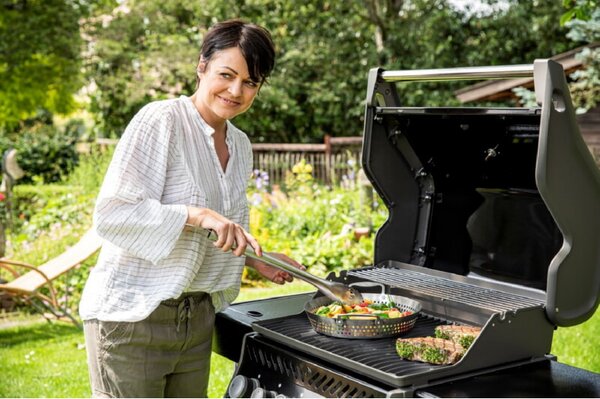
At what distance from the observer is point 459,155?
8.23 feet

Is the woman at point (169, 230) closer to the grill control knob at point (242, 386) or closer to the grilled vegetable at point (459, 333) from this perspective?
the grill control knob at point (242, 386)

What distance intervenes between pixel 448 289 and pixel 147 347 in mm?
892

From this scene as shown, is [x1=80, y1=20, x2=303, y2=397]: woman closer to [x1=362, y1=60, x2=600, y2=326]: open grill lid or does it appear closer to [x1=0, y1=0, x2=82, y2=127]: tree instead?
[x1=362, y1=60, x2=600, y2=326]: open grill lid

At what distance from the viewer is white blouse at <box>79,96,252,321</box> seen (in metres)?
2.05

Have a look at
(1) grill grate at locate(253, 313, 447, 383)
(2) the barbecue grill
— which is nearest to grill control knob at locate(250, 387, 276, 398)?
(2) the barbecue grill

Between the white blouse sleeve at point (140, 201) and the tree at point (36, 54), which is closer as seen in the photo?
the white blouse sleeve at point (140, 201)

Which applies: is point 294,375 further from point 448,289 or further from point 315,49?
point 315,49

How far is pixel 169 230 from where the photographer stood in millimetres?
2053

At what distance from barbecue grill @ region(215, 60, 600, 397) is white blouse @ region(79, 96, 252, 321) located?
26 cm

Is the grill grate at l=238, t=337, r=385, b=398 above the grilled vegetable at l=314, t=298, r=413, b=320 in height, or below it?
below

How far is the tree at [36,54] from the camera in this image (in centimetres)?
1579

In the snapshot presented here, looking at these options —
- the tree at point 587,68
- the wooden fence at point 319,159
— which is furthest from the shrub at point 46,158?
the tree at point 587,68

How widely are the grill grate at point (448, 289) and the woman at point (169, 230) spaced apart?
47 cm

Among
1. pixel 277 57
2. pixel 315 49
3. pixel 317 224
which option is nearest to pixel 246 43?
pixel 317 224
